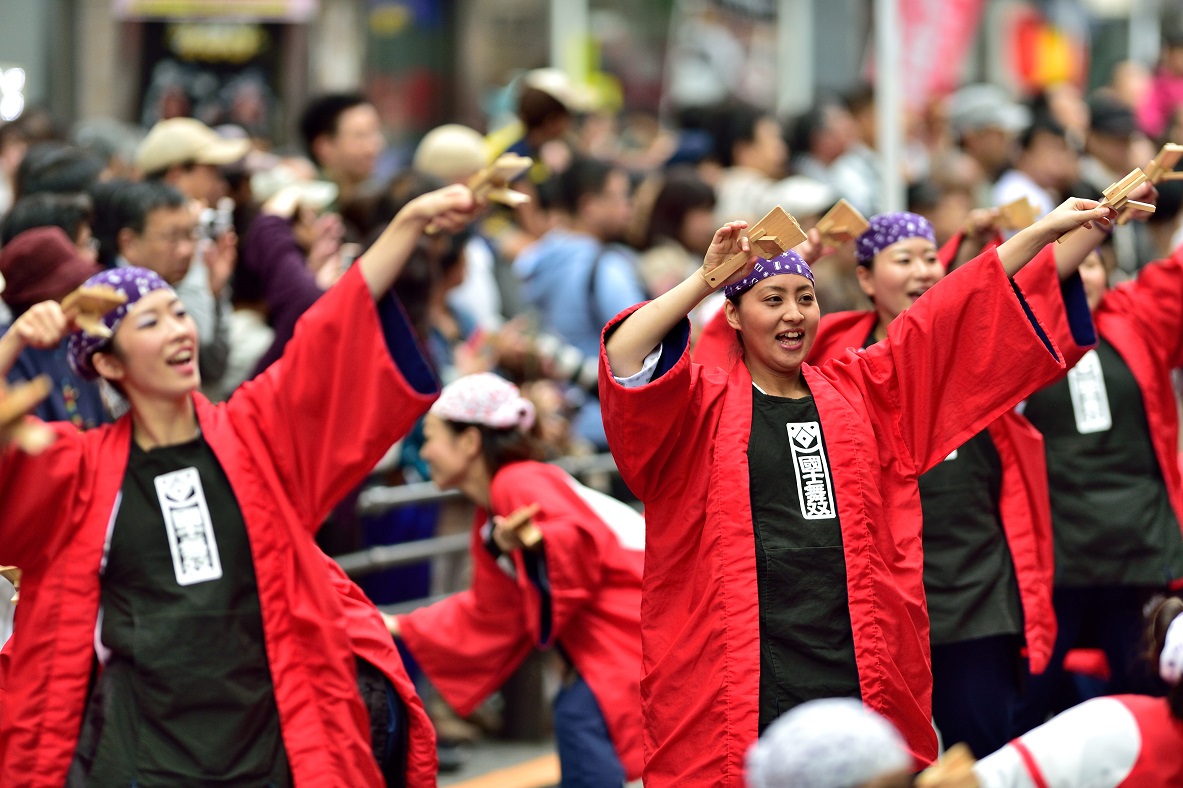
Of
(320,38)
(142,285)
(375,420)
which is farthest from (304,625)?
(320,38)

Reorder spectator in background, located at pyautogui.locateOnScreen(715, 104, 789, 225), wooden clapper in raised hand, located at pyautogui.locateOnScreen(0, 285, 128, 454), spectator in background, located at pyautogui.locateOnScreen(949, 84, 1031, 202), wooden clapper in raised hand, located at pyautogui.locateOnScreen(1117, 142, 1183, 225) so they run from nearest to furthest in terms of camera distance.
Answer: wooden clapper in raised hand, located at pyautogui.locateOnScreen(0, 285, 128, 454) < wooden clapper in raised hand, located at pyautogui.locateOnScreen(1117, 142, 1183, 225) < spectator in background, located at pyautogui.locateOnScreen(715, 104, 789, 225) < spectator in background, located at pyautogui.locateOnScreen(949, 84, 1031, 202)

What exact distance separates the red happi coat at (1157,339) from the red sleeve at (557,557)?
171cm

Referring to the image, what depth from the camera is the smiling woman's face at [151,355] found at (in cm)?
412

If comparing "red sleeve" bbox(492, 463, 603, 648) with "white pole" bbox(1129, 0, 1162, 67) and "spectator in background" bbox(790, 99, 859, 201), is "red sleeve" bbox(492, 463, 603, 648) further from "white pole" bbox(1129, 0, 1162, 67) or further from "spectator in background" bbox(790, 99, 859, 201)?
"white pole" bbox(1129, 0, 1162, 67)

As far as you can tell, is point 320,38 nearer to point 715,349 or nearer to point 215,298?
point 215,298

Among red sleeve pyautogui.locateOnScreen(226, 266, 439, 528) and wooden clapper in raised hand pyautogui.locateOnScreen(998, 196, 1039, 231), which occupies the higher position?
wooden clapper in raised hand pyautogui.locateOnScreen(998, 196, 1039, 231)

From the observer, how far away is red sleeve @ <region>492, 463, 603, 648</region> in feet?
17.1

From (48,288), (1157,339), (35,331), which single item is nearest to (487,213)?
(48,288)

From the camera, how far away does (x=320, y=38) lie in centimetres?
1359

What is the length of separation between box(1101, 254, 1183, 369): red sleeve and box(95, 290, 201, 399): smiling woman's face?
295 cm

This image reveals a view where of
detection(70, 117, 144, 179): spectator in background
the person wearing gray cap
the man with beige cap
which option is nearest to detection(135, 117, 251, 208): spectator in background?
the man with beige cap

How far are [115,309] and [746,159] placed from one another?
648 centimetres

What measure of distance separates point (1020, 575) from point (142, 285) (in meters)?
2.57

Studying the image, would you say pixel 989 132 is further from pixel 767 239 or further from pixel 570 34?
pixel 767 239
